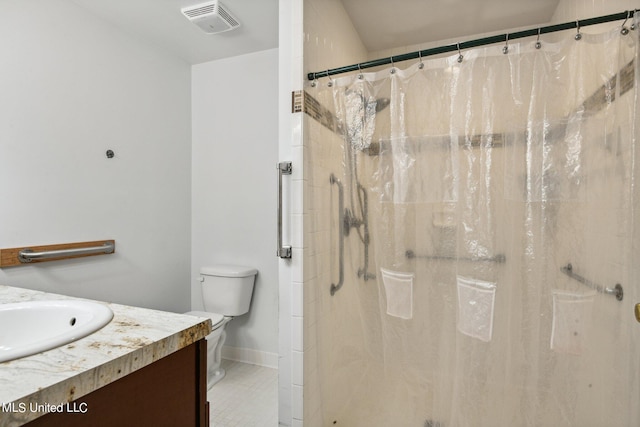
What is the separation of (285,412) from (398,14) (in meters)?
2.29

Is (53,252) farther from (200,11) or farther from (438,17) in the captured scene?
(438,17)

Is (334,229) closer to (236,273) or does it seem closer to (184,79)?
(236,273)

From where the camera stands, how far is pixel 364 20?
204cm

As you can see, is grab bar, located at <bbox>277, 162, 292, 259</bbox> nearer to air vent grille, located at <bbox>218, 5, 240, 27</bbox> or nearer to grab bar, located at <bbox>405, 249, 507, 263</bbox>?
grab bar, located at <bbox>405, 249, 507, 263</bbox>

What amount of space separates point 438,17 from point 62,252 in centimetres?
258

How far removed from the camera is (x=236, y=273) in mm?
2264

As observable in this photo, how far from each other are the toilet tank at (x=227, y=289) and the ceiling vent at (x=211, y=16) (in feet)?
5.35

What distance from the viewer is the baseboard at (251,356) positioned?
236 cm

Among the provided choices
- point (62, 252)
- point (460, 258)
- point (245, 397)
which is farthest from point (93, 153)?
point (460, 258)

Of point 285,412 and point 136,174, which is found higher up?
point 136,174

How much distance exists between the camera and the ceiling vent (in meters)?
1.85

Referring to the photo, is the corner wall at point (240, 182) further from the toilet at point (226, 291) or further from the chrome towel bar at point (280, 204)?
the chrome towel bar at point (280, 204)

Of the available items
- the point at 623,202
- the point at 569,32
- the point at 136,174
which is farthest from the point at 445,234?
the point at 136,174

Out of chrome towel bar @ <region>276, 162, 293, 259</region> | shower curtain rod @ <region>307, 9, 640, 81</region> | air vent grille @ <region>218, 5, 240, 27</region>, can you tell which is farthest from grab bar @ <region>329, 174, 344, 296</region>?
air vent grille @ <region>218, 5, 240, 27</region>
